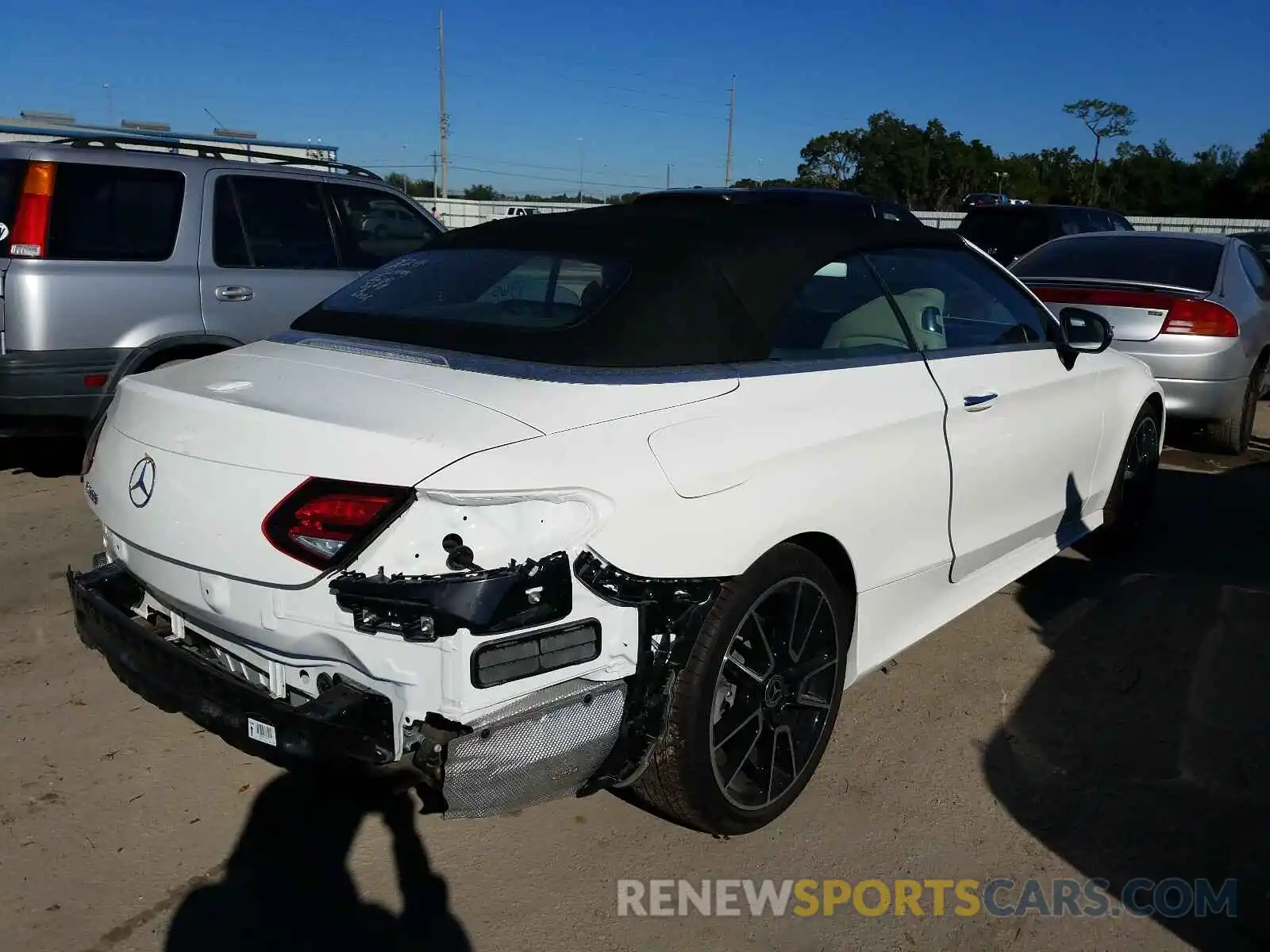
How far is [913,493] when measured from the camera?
3.23 m

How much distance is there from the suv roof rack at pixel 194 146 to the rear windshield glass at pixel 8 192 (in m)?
0.26

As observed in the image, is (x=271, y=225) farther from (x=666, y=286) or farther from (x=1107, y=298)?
(x=1107, y=298)

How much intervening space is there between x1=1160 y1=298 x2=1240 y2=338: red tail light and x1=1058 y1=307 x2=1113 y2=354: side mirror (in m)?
2.81

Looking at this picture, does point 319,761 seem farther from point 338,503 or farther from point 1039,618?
point 1039,618

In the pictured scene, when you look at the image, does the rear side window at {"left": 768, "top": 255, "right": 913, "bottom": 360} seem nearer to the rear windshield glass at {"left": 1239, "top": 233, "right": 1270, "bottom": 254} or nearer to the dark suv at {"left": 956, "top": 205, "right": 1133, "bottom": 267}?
the dark suv at {"left": 956, "top": 205, "right": 1133, "bottom": 267}

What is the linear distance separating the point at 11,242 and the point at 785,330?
409 cm

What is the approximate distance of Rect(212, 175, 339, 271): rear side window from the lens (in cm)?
596

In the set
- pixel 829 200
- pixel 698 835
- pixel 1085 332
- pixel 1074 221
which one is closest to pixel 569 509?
pixel 698 835

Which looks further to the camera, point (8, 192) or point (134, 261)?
point (134, 261)

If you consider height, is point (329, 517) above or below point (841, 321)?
below

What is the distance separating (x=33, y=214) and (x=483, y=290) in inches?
125

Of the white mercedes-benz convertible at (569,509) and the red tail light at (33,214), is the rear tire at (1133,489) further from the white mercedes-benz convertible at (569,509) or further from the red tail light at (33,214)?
the red tail light at (33,214)

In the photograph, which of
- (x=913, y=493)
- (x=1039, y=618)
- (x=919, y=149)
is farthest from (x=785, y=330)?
(x=919, y=149)

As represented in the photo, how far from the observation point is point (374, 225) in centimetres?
686
